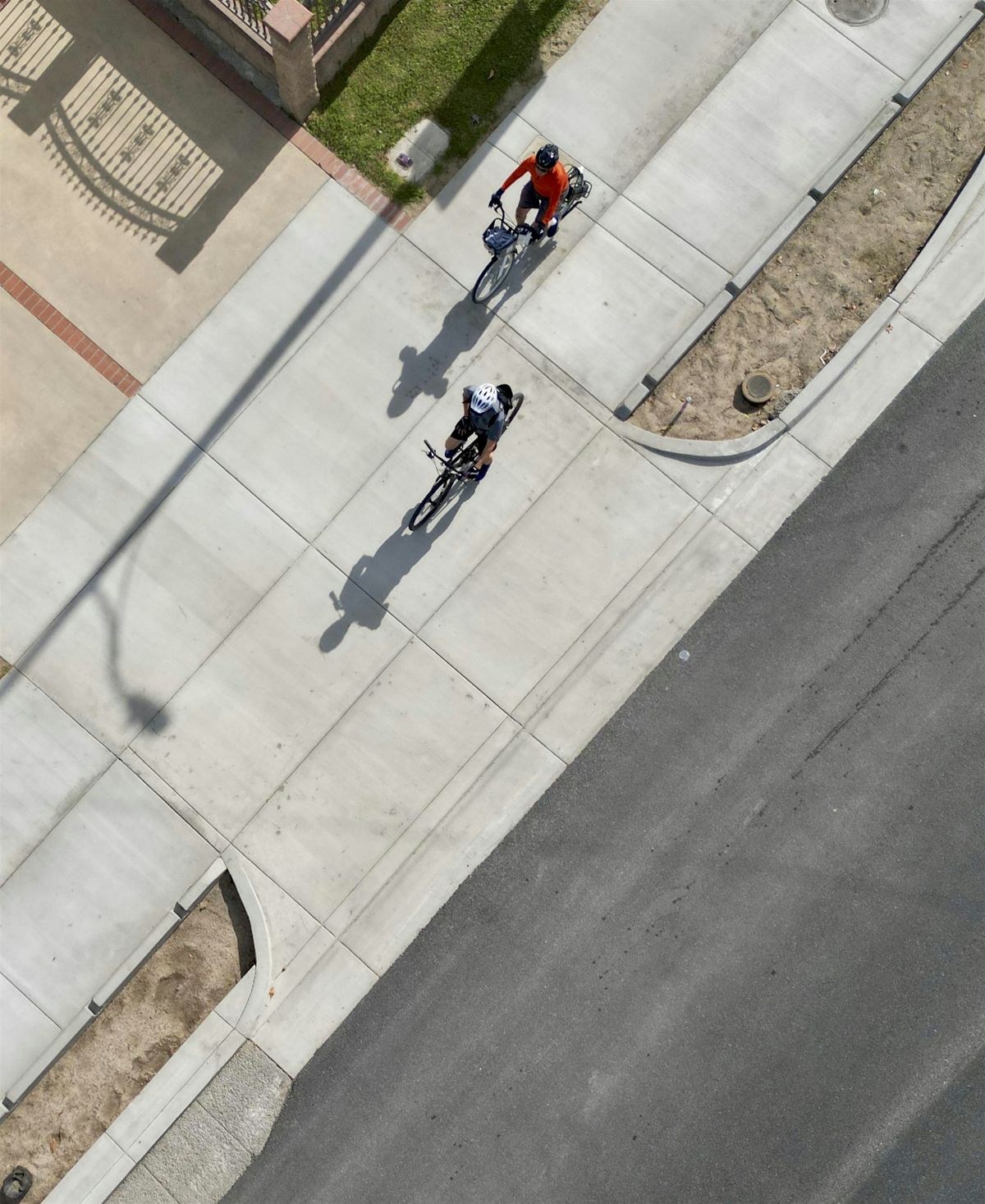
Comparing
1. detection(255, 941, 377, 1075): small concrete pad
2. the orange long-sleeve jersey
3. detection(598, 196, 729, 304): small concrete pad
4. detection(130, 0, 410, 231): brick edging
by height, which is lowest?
detection(255, 941, 377, 1075): small concrete pad

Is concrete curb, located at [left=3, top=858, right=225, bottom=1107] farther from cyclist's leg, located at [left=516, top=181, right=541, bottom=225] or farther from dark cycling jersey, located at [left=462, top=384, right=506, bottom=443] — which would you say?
cyclist's leg, located at [left=516, top=181, right=541, bottom=225]

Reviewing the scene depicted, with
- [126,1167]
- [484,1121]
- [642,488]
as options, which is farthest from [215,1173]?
[642,488]

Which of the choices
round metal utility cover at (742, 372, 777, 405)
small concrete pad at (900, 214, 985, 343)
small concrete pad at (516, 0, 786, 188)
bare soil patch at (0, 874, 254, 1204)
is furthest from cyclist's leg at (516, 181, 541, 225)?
bare soil patch at (0, 874, 254, 1204)

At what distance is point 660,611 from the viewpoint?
39.5 feet

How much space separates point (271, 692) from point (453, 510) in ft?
10.1

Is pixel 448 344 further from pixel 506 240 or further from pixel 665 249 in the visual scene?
pixel 665 249

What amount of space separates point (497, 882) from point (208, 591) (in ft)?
16.1

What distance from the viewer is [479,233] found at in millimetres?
12383

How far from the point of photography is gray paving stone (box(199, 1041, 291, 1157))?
38.7ft

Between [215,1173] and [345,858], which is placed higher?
[345,858]

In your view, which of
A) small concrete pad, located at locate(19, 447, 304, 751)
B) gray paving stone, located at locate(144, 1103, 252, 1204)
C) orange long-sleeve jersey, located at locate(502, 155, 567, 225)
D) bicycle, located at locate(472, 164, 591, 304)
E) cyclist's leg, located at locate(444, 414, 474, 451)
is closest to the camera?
orange long-sleeve jersey, located at locate(502, 155, 567, 225)

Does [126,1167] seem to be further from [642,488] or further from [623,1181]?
[642,488]

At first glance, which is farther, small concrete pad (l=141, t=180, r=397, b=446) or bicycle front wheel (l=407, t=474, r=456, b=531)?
small concrete pad (l=141, t=180, r=397, b=446)

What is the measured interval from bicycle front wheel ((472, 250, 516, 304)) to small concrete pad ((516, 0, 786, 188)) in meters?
1.64
